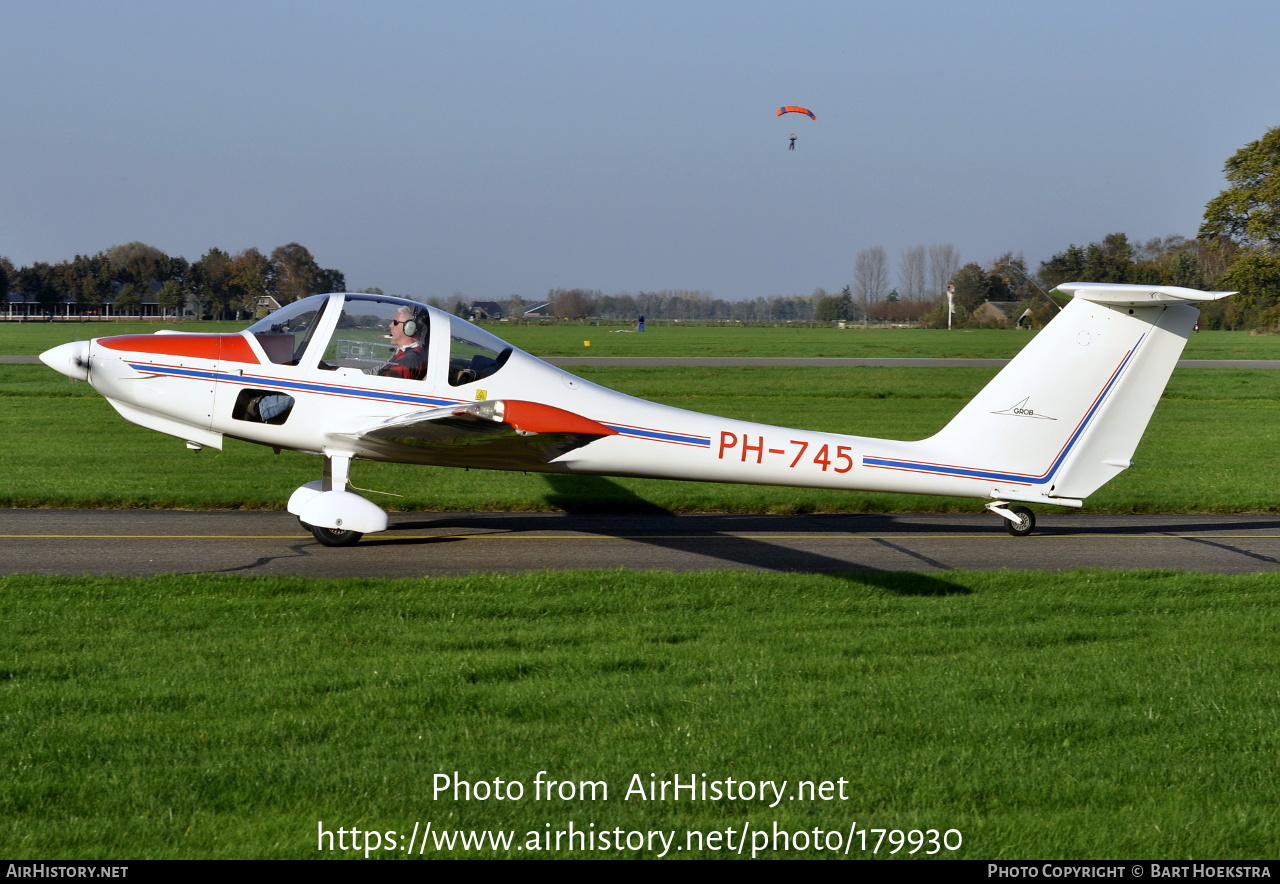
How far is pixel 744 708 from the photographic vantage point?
5.74 m

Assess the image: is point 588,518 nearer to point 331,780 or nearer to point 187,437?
point 187,437

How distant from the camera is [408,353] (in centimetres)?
1027

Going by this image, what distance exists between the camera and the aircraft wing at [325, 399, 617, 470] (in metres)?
8.52

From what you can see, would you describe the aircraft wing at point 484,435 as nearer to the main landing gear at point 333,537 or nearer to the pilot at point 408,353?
the pilot at point 408,353

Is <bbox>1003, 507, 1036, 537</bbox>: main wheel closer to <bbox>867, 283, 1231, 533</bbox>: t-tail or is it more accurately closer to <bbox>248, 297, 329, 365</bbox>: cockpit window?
<bbox>867, 283, 1231, 533</bbox>: t-tail

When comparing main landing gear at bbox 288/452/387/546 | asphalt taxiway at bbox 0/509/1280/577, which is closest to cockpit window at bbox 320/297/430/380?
main landing gear at bbox 288/452/387/546

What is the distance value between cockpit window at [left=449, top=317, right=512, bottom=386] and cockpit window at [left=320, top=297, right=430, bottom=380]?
263 millimetres

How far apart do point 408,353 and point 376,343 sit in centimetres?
31

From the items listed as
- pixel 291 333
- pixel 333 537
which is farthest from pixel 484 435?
pixel 291 333

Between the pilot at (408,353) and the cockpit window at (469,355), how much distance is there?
273 millimetres

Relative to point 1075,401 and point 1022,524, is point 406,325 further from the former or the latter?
point 1022,524

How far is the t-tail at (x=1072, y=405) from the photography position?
10219mm
